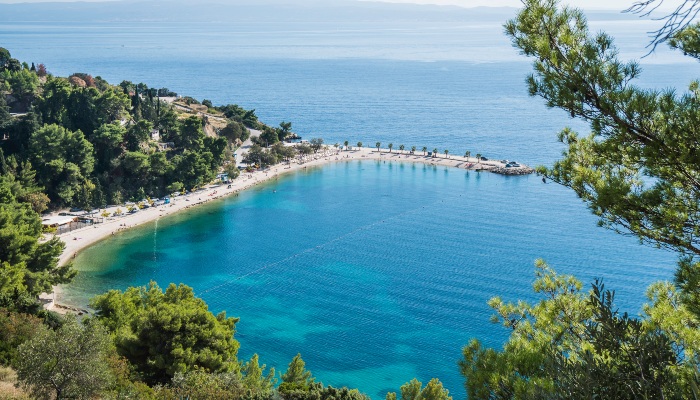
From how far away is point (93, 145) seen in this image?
46031 millimetres

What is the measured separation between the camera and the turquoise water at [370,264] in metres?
25.8

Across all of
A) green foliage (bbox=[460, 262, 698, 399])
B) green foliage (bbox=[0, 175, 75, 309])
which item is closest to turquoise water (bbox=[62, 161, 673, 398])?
green foliage (bbox=[0, 175, 75, 309])

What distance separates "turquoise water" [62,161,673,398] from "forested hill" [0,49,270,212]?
15.6ft


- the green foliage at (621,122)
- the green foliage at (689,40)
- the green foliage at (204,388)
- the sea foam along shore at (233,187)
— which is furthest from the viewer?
the sea foam along shore at (233,187)

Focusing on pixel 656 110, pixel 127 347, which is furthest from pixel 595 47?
pixel 127 347

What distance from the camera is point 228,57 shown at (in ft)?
593

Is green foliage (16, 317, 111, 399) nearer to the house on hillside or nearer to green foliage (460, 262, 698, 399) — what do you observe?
green foliage (460, 262, 698, 399)

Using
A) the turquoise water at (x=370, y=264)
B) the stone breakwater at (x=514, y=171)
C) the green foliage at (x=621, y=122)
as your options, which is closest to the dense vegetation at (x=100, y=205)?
the turquoise water at (x=370, y=264)

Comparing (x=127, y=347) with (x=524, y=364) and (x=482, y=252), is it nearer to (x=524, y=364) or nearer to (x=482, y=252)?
(x=524, y=364)

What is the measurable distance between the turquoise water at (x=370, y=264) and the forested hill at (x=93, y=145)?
4764mm

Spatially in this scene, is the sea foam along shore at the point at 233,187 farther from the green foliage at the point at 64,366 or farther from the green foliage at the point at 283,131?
the green foliage at the point at 64,366

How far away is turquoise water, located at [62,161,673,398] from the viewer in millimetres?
25812

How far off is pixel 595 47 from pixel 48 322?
19591 mm

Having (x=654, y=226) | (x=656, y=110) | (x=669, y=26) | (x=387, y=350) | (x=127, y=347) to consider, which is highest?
(x=669, y=26)
